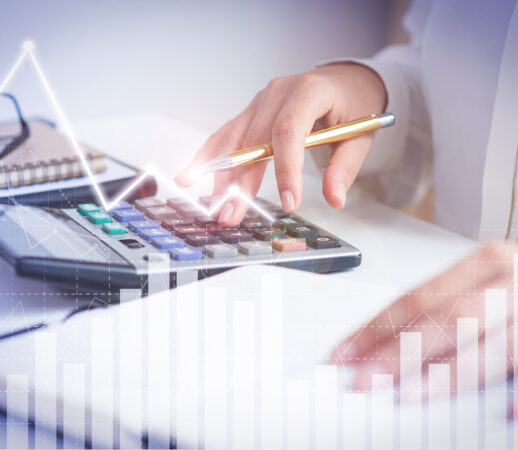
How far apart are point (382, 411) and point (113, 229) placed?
17cm

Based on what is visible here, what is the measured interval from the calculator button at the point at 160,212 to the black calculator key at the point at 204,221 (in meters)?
0.01

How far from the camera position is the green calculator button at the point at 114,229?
0.34m

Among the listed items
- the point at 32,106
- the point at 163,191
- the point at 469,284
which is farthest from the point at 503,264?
the point at 32,106

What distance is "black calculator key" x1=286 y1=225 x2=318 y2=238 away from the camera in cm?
35

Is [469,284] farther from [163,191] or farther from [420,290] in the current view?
[163,191]

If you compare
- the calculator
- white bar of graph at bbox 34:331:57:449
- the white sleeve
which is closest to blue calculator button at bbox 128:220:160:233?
the calculator

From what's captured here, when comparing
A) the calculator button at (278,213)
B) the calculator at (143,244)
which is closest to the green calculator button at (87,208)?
the calculator at (143,244)

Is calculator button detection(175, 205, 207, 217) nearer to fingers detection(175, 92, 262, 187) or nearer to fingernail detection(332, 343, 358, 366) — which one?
fingers detection(175, 92, 262, 187)

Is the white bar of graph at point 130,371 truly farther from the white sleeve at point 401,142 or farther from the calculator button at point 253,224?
the white sleeve at point 401,142

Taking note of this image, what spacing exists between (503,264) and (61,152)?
1.03 ft

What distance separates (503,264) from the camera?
0.35m

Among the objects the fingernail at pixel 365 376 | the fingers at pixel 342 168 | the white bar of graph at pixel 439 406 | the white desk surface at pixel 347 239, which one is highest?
the fingers at pixel 342 168


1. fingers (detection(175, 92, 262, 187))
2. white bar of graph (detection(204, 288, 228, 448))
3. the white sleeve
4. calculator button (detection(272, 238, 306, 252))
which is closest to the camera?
white bar of graph (detection(204, 288, 228, 448))

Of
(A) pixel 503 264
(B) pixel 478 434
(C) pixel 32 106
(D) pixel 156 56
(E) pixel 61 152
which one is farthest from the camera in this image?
(D) pixel 156 56
